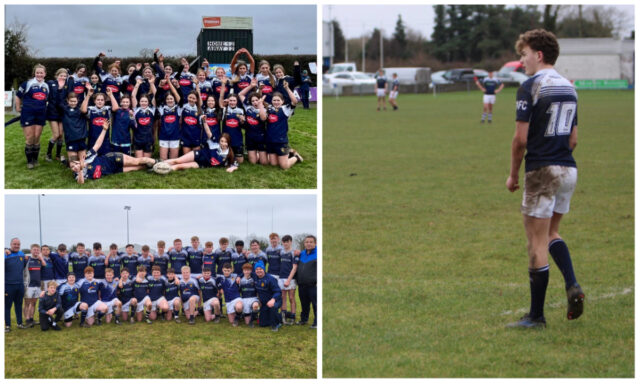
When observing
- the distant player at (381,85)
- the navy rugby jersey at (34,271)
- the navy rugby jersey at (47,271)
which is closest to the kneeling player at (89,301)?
the navy rugby jersey at (47,271)

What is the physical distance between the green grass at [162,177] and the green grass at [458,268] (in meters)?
1.20

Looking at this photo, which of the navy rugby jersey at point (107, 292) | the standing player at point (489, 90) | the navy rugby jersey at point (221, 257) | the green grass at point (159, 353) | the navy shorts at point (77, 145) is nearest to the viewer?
the green grass at point (159, 353)

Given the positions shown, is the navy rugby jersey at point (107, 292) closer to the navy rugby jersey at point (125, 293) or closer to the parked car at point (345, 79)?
the navy rugby jersey at point (125, 293)

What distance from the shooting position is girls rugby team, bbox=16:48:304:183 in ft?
21.4

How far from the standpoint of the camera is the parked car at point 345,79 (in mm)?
46884

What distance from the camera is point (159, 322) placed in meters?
7.61

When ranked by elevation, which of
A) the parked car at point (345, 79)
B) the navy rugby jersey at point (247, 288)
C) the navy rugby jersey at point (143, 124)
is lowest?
the navy rugby jersey at point (247, 288)

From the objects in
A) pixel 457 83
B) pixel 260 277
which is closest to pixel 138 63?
pixel 260 277

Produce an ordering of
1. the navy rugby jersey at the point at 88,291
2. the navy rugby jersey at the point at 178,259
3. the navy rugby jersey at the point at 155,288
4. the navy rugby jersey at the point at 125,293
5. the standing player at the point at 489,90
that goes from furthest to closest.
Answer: the standing player at the point at 489,90 < the navy rugby jersey at the point at 178,259 < the navy rugby jersey at the point at 155,288 < the navy rugby jersey at the point at 125,293 < the navy rugby jersey at the point at 88,291

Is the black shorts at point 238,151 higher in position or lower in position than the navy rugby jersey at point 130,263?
higher

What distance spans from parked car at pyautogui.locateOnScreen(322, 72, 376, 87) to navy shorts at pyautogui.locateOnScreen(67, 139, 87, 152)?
39576mm

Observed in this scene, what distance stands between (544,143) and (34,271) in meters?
4.47

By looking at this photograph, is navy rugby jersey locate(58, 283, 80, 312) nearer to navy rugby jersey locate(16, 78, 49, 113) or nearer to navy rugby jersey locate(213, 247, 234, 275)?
navy rugby jersey locate(16, 78, 49, 113)

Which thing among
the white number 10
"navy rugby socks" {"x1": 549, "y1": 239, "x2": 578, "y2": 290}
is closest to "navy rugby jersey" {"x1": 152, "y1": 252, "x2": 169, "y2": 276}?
"navy rugby socks" {"x1": 549, "y1": 239, "x2": 578, "y2": 290}
